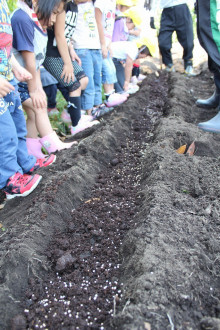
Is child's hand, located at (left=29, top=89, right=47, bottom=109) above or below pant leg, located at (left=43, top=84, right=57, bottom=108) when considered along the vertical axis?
above

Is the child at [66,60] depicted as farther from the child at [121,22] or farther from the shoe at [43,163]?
the child at [121,22]

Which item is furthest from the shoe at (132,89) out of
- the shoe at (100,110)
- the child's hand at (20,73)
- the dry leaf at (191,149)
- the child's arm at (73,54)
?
the child's hand at (20,73)

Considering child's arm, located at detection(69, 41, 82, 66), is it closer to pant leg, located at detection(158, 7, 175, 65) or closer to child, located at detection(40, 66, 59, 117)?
child, located at detection(40, 66, 59, 117)

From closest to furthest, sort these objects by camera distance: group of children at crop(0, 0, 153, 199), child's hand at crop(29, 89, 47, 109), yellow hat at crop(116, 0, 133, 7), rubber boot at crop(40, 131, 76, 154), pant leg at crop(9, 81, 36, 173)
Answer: group of children at crop(0, 0, 153, 199) < pant leg at crop(9, 81, 36, 173) < child's hand at crop(29, 89, 47, 109) < rubber boot at crop(40, 131, 76, 154) < yellow hat at crop(116, 0, 133, 7)

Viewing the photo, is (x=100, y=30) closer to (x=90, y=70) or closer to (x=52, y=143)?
(x=90, y=70)

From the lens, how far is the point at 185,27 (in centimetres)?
742

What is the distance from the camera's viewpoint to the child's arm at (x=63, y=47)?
124 inches

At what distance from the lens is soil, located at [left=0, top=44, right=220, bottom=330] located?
134 cm

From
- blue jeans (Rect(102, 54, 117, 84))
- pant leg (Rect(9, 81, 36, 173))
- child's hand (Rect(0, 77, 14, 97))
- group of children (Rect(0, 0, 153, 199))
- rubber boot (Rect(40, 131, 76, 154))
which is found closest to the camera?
child's hand (Rect(0, 77, 14, 97))

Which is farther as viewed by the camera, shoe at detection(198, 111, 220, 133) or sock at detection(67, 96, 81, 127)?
sock at detection(67, 96, 81, 127)

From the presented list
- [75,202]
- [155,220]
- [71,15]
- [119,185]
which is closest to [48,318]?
[155,220]

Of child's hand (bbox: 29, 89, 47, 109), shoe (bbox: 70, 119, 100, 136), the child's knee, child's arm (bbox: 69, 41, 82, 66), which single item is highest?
child's arm (bbox: 69, 41, 82, 66)

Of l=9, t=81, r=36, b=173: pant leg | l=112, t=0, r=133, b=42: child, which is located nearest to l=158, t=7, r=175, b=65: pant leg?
l=112, t=0, r=133, b=42: child

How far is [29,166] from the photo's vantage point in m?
2.73
